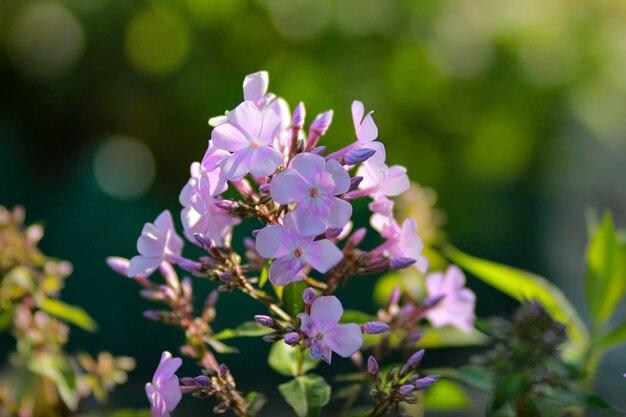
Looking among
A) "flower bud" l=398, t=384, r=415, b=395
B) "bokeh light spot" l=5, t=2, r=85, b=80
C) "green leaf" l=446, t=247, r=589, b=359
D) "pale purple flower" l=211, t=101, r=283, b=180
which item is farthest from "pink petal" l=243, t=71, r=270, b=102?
"bokeh light spot" l=5, t=2, r=85, b=80

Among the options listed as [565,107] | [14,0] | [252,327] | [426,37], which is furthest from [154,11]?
[252,327]

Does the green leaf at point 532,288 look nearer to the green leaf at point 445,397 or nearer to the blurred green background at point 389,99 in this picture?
the green leaf at point 445,397

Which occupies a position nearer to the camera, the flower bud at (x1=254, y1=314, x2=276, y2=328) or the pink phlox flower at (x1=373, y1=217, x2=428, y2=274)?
the flower bud at (x1=254, y1=314, x2=276, y2=328)

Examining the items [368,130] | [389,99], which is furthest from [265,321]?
[389,99]

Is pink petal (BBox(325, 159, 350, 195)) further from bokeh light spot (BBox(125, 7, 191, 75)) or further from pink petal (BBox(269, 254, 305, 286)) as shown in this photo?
bokeh light spot (BBox(125, 7, 191, 75))

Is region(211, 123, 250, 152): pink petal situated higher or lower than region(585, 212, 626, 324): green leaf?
higher

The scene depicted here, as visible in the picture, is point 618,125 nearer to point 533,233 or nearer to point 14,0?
point 533,233

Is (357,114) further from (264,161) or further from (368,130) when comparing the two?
(264,161)

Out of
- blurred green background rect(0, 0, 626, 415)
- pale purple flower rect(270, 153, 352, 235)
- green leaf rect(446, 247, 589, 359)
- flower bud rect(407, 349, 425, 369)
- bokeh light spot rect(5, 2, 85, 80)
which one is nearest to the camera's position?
pale purple flower rect(270, 153, 352, 235)
